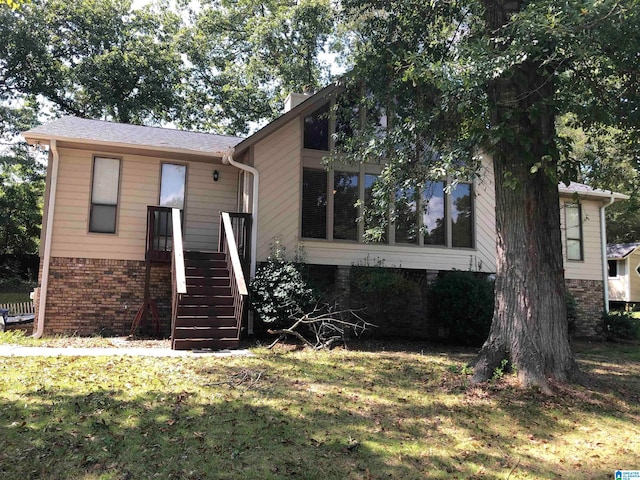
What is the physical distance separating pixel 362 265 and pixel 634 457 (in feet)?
22.7

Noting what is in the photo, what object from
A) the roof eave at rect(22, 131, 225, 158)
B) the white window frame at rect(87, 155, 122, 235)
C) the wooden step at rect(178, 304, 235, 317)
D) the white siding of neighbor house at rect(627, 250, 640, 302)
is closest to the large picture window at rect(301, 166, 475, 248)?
the roof eave at rect(22, 131, 225, 158)

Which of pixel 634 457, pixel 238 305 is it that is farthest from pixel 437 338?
pixel 634 457

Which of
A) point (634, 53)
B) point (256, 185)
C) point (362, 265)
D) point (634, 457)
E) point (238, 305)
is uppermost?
point (634, 53)

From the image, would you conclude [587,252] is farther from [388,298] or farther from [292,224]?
[292,224]

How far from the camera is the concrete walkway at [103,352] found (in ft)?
22.5

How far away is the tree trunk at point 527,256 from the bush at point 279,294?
3.77 m

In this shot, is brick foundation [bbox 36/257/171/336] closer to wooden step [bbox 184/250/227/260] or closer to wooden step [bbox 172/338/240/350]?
wooden step [bbox 184/250/227/260]

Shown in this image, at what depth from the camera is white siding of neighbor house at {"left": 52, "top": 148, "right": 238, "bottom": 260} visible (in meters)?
9.62

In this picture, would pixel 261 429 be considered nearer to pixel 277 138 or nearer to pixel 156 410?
pixel 156 410

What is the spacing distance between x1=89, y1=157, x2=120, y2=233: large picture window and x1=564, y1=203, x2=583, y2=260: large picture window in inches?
486

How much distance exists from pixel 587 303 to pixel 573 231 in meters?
2.16

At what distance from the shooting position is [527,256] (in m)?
5.50

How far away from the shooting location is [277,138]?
10.0 metres

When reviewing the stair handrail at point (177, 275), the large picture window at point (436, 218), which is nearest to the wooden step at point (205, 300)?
the stair handrail at point (177, 275)
